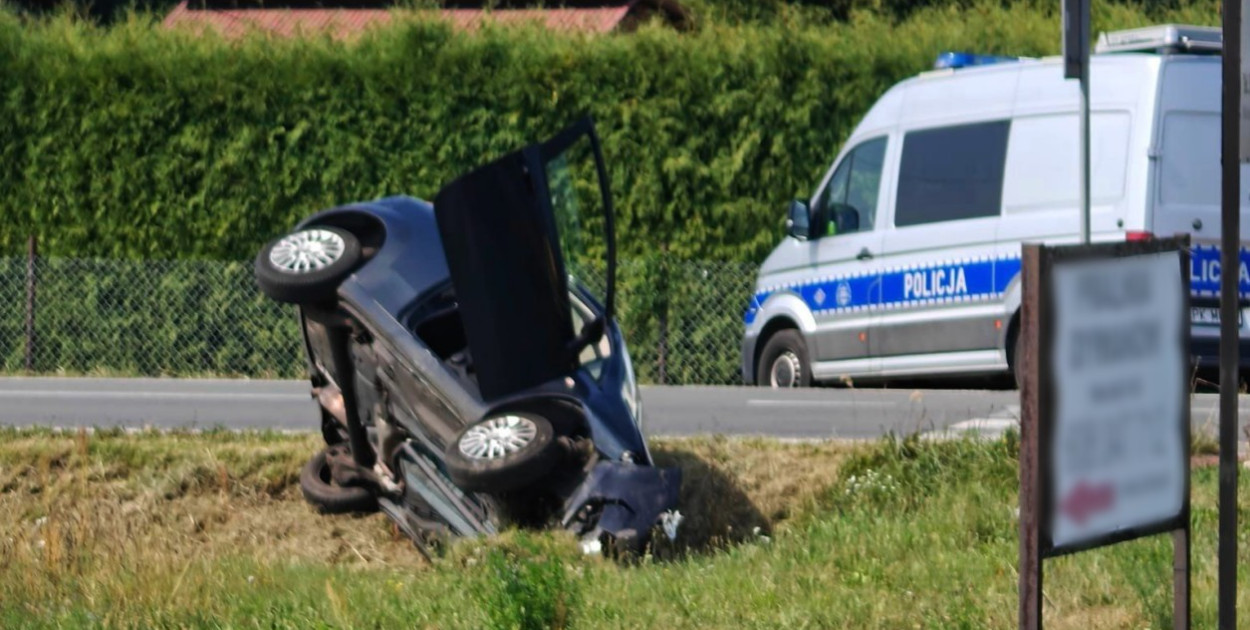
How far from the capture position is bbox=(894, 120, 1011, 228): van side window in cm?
1212

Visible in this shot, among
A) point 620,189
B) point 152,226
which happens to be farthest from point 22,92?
point 620,189

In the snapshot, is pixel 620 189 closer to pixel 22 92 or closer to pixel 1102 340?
pixel 22 92

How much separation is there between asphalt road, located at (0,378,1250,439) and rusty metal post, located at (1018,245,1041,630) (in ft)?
14.7

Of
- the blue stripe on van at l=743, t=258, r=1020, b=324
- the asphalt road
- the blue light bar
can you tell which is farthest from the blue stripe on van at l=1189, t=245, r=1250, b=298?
the blue light bar

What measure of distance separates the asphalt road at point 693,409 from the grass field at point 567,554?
0.91 m

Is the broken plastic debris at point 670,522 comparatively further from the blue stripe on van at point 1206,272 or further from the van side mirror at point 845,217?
the van side mirror at point 845,217

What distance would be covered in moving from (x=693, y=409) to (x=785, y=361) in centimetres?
231

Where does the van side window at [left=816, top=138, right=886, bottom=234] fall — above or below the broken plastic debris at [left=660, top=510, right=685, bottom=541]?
below

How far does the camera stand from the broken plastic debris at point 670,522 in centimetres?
756

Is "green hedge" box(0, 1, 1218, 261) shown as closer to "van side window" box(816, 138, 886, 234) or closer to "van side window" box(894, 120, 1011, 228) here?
"van side window" box(816, 138, 886, 234)

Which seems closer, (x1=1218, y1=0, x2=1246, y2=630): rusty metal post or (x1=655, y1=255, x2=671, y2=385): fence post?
(x1=1218, y1=0, x2=1246, y2=630): rusty metal post

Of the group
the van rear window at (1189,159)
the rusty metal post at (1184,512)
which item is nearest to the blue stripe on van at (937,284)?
the van rear window at (1189,159)

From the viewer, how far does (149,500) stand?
30.2ft

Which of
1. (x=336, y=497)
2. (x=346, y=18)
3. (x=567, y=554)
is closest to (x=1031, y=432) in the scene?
(x=567, y=554)
